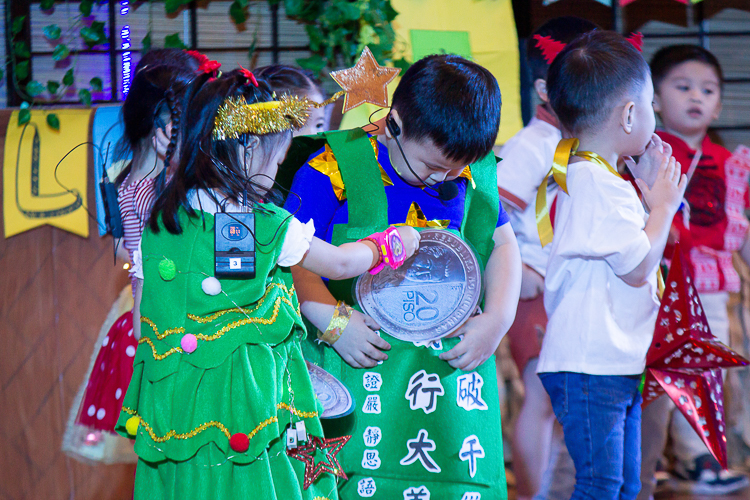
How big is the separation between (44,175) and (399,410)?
65.0 inches

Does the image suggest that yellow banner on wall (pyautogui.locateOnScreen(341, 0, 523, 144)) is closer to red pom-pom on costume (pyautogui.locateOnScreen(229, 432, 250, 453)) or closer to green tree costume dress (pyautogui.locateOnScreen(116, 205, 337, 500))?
green tree costume dress (pyautogui.locateOnScreen(116, 205, 337, 500))

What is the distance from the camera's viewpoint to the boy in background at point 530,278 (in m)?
2.08

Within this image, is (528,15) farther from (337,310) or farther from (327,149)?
(337,310)

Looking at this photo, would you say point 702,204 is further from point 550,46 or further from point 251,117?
point 251,117

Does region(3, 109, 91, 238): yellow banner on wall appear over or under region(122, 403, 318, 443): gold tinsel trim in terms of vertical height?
over

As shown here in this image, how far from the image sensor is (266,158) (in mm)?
1261

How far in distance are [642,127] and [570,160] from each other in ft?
0.55

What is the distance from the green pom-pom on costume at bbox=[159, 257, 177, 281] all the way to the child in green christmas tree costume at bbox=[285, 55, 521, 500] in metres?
0.31

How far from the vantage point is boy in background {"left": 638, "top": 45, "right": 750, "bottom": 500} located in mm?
2434

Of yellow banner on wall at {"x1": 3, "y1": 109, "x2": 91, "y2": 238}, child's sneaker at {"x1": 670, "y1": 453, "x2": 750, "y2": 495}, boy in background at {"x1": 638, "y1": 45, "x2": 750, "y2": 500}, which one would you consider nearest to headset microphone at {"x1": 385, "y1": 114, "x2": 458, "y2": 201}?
boy in background at {"x1": 638, "y1": 45, "x2": 750, "y2": 500}

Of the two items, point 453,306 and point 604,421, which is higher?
point 453,306

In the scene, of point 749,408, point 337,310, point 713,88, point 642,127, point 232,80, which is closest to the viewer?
point 232,80

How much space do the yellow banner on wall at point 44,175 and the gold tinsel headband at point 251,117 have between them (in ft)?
4.54

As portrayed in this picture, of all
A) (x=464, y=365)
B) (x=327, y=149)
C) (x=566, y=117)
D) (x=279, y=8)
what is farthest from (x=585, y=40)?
(x=279, y=8)
